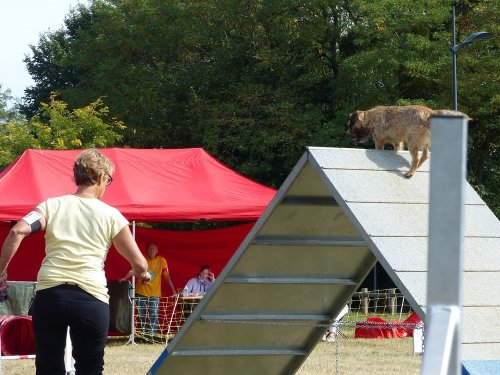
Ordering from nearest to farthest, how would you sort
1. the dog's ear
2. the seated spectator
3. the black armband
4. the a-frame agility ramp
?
the a-frame agility ramp < the black armband < the dog's ear < the seated spectator

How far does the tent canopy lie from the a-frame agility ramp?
6699 millimetres

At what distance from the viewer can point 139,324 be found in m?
14.8

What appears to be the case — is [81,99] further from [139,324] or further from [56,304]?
[56,304]

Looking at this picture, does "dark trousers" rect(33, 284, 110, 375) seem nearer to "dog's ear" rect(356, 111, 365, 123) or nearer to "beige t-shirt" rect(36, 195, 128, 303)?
"beige t-shirt" rect(36, 195, 128, 303)

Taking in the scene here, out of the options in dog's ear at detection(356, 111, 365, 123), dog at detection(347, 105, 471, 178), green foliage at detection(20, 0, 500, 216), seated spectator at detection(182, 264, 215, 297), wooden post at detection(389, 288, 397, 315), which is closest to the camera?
dog at detection(347, 105, 471, 178)

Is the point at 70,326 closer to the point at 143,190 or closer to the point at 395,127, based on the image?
the point at 395,127

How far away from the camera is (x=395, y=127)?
22.4 feet

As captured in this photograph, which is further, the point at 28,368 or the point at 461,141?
the point at 28,368

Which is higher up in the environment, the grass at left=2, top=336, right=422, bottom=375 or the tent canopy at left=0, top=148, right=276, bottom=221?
the tent canopy at left=0, top=148, right=276, bottom=221

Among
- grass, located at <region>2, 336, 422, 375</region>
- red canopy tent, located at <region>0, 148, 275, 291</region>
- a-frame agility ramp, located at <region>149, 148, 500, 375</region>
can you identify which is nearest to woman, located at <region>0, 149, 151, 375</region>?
a-frame agility ramp, located at <region>149, 148, 500, 375</region>

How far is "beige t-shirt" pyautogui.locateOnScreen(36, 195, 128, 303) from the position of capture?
16.9 ft

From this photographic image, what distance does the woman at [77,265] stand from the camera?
507cm

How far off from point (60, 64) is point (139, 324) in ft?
80.5

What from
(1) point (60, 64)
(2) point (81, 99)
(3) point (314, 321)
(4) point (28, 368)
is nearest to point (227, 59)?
(2) point (81, 99)
